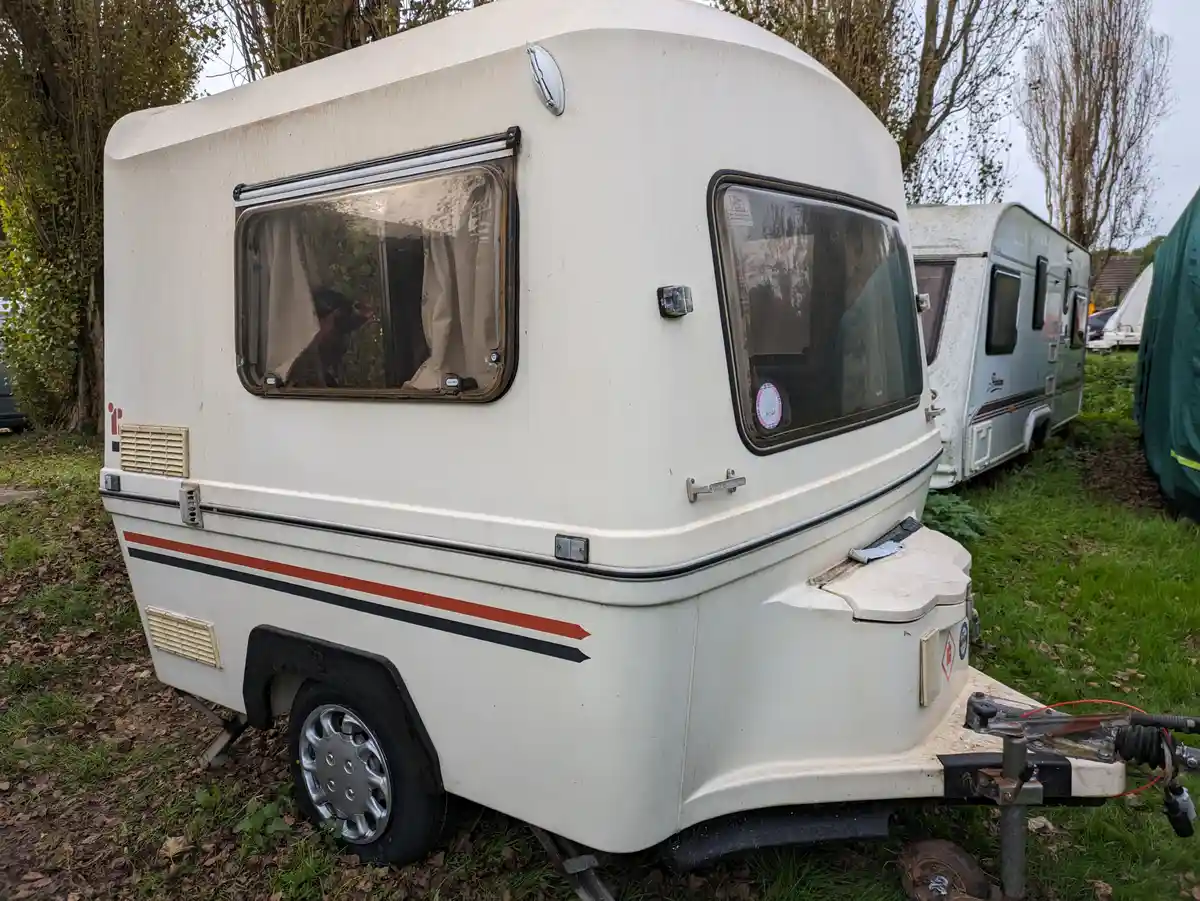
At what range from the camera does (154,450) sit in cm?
352

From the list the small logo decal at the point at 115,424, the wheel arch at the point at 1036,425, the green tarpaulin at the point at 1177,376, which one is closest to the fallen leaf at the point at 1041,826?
the small logo decal at the point at 115,424

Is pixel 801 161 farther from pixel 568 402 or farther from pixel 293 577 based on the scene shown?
pixel 293 577

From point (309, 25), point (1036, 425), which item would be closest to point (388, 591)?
point (309, 25)

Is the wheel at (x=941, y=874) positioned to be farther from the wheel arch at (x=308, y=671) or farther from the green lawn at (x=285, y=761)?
the wheel arch at (x=308, y=671)

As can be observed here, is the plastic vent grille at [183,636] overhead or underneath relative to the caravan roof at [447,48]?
underneath

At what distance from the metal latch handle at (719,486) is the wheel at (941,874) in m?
1.30

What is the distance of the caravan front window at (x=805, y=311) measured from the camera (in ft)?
8.50

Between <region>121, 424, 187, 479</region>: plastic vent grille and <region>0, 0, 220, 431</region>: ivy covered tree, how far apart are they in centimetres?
588

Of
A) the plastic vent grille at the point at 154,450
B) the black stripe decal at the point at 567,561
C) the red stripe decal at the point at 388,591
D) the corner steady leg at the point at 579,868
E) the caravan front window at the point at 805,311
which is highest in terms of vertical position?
the caravan front window at the point at 805,311

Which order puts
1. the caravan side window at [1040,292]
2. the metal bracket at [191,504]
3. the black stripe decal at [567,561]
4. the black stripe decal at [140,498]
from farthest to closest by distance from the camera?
1. the caravan side window at [1040,292]
2. the black stripe decal at [140,498]
3. the metal bracket at [191,504]
4. the black stripe decal at [567,561]

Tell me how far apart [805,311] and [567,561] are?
1.20 metres

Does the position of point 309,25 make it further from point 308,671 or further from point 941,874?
point 941,874

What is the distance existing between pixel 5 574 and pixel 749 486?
Answer: 5.84 m

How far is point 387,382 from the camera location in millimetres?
2764
